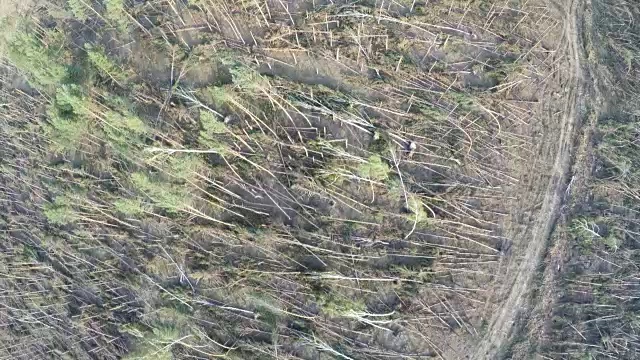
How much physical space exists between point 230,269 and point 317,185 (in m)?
2.10

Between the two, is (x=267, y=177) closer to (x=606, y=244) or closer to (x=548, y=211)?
(x=548, y=211)

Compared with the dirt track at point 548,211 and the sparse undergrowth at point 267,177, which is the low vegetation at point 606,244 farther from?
the sparse undergrowth at point 267,177

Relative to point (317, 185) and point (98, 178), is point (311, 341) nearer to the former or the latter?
point (317, 185)

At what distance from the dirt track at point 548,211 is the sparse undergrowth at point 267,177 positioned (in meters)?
0.36

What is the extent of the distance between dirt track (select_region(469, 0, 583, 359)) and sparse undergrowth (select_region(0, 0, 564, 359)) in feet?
1.19

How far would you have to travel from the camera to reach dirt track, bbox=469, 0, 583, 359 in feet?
26.1

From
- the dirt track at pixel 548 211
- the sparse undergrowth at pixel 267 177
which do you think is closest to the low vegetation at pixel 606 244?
the dirt track at pixel 548 211

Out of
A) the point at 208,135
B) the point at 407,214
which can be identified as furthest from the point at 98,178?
the point at 407,214

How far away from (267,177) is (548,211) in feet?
16.2

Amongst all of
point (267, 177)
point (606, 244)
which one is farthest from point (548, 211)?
point (267, 177)

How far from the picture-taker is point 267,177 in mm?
8141

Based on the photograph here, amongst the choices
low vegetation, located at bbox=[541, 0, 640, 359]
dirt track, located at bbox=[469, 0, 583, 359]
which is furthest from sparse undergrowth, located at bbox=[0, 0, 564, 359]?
low vegetation, located at bbox=[541, 0, 640, 359]

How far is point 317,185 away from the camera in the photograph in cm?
802

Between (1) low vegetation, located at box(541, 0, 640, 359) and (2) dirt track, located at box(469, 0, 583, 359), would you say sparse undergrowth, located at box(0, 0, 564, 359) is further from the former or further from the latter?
(1) low vegetation, located at box(541, 0, 640, 359)
